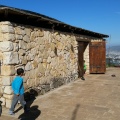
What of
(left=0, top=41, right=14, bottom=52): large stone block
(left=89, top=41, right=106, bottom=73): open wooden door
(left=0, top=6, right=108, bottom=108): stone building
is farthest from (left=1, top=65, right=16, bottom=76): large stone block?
(left=89, top=41, right=106, bottom=73): open wooden door

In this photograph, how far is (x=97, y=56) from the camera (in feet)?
47.6

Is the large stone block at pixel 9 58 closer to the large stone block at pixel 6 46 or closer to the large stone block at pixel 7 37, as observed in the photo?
the large stone block at pixel 6 46

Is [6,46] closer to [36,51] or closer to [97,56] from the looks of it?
[36,51]

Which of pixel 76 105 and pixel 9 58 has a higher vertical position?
pixel 9 58

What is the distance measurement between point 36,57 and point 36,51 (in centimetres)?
23

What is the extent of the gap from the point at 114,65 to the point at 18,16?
569 inches

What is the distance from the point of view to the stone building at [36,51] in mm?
6984

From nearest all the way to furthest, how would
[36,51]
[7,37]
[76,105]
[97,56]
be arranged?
1. [7,37]
2. [76,105]
3. [36,51]
4. [97,56]

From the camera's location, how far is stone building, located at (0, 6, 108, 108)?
22.9ft

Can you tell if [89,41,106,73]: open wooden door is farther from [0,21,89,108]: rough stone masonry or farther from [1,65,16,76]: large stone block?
[1,65,16,76]: large stone block

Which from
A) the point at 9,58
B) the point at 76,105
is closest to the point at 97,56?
the point at 76,105

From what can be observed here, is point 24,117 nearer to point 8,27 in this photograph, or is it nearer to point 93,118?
point 93,118

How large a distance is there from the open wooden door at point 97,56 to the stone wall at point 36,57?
→ 2699mm

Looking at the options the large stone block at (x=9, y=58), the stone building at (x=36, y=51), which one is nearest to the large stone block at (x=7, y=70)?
the stone building at (x=36, y=51)
